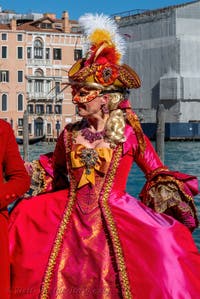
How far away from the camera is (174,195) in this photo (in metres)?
2.18

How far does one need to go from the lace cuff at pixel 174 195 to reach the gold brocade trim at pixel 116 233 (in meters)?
0.12

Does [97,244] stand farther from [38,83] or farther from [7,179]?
[38,83]

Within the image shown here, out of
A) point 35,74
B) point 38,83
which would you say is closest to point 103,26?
point 35,74

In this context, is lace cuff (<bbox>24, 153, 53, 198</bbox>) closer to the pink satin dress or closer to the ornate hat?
the pink satin dress

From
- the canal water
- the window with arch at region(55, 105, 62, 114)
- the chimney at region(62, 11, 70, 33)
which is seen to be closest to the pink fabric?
the canal water

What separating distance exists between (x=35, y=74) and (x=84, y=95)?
28.3 m

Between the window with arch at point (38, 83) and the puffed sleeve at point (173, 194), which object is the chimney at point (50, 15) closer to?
the window with arch at point (38, 83)

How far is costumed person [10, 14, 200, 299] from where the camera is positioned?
80.8 inches

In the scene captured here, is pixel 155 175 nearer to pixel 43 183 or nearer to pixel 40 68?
pixel 43 183

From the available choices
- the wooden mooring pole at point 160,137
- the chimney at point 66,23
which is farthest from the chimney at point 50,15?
the wooden mooring pole at point 160,137

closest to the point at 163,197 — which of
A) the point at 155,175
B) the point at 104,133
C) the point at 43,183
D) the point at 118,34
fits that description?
the point at 155,175

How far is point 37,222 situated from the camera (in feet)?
7.02

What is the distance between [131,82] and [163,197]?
391mm

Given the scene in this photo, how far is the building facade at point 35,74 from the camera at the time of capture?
2981 centimetres
